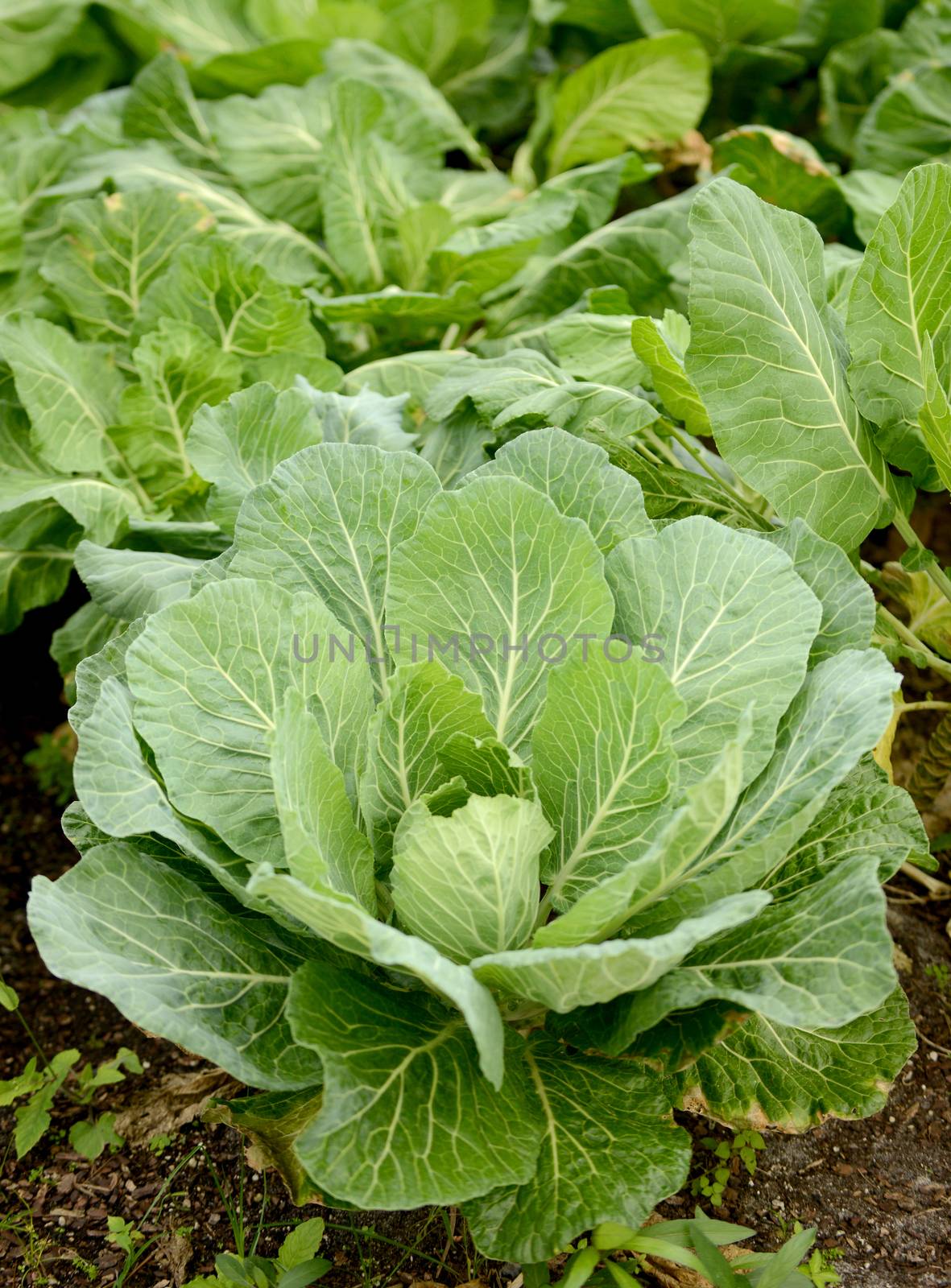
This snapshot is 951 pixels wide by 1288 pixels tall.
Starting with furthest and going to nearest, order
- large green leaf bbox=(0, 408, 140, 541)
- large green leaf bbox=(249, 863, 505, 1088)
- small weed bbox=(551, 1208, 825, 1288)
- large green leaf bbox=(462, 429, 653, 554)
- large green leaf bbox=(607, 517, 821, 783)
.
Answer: large green leaf bbox=(0, 408, 140, 541), large green leaf bbox=(462, 429, 653, 554), large green leaf bbox=(607, 517, 821, 783), small weed bbox=(551, 1208, 825, 1288), large green leaf bbox=(249, 863, 505, 1088)

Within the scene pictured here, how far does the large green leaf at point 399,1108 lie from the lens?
1.14 meters

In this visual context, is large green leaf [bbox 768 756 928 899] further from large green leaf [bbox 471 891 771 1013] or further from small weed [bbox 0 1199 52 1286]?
small weed [bbox 0 1199 52 1286]

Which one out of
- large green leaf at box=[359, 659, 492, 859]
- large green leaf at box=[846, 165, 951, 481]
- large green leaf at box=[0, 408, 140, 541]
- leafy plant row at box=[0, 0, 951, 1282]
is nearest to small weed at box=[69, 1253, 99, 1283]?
leafy plant row at box=[0, 0, 951, 1282]

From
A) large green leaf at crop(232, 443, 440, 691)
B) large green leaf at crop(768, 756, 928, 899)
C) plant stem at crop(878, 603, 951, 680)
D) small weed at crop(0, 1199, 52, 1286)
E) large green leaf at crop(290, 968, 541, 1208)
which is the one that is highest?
large green leaf at crop(232, 443, 440, 691)

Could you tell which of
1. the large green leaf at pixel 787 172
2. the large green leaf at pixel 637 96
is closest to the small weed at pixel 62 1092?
the large green leaf at pixel 787 172

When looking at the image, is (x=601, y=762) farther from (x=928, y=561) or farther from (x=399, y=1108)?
(x=928, y=561)

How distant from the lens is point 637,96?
9.90 feet

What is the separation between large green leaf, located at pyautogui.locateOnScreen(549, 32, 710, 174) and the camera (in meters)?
2.98

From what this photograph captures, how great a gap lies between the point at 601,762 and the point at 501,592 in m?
0.27

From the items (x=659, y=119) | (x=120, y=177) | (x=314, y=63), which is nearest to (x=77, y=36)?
(x=314, y=63)

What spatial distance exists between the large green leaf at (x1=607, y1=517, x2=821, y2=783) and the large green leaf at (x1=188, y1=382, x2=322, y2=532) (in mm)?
672

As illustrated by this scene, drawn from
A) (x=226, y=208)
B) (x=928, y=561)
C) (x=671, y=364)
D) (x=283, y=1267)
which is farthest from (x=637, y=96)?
(x=283, y=1267)

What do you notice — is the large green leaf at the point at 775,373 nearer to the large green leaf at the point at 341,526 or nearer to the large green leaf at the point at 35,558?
the large green leaf at the point at 341,526

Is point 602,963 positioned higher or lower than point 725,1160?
higher
